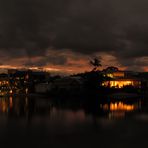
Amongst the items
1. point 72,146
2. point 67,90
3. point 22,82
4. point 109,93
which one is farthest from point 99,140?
point 22,82

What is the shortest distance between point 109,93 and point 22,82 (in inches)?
1769

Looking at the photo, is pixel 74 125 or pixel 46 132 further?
pixel 74 125

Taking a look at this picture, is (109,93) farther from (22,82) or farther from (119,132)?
(119,132)

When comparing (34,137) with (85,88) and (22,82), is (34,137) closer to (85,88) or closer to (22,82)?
(85,88)

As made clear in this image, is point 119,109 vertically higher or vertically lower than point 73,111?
higher

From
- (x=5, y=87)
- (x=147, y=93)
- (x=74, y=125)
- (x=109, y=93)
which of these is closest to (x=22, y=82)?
(x=5, y=87)

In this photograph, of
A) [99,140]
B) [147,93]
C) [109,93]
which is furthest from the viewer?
[147,93]

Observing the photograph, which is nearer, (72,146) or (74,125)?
(72,146)

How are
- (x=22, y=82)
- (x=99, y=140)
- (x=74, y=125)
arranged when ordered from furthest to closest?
(x=22, y=82), (x=74, y=125), (x=99, y=140)

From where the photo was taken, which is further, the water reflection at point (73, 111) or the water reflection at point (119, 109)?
the water reflection at point (119, 109)

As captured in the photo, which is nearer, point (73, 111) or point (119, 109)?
point (73, 111)

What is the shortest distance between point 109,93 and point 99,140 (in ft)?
184

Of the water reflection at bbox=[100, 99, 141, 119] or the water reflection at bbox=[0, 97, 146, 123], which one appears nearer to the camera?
the water reflection at bbox=[0, 97, 146, 123]

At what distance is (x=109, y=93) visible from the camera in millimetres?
75000
